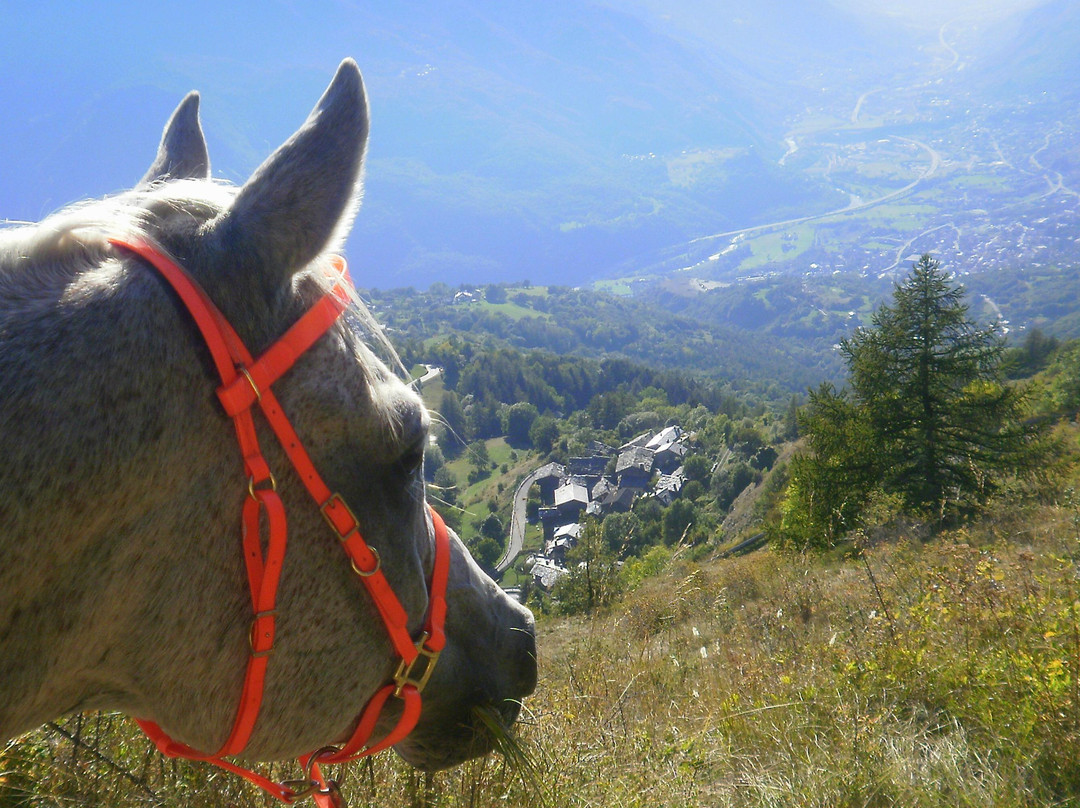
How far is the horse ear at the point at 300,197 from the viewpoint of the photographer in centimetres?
110

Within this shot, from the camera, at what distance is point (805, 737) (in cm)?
314

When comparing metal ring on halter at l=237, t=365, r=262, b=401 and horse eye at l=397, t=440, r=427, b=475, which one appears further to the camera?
horse eye at l=397, t=440, r=427, b=475

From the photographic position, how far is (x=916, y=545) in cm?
986

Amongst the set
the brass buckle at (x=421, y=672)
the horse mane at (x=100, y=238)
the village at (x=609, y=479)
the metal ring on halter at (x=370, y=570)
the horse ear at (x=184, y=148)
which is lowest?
the village at (x=609, y=479)

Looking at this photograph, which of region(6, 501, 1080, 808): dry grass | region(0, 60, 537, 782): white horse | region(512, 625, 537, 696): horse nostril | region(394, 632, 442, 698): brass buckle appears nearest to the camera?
region(0, 60, 537, 782): white horse

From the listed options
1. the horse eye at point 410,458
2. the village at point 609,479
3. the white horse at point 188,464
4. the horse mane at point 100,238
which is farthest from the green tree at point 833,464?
the village at point 609,479

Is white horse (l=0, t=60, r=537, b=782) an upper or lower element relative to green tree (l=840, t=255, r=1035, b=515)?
upper

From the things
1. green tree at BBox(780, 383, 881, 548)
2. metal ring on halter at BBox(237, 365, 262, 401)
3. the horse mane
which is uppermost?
the horse mane

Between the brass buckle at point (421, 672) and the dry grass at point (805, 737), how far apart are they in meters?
0.53

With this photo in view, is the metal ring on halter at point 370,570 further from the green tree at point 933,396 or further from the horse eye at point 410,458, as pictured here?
the green tree at point 933,396

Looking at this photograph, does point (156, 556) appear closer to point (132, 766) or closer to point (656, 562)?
point (132, 766)

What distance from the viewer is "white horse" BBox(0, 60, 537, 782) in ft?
2.97

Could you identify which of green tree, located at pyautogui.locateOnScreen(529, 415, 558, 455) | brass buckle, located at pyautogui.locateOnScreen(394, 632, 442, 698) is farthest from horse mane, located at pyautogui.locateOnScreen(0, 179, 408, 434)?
green tree, located at pyautogui.locateOnScreen(529, 415, 558, 455)

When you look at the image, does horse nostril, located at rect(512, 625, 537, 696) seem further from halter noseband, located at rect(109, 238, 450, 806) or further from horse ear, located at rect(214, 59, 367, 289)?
horse ear, located at rect(214, 59, 367, 289)
